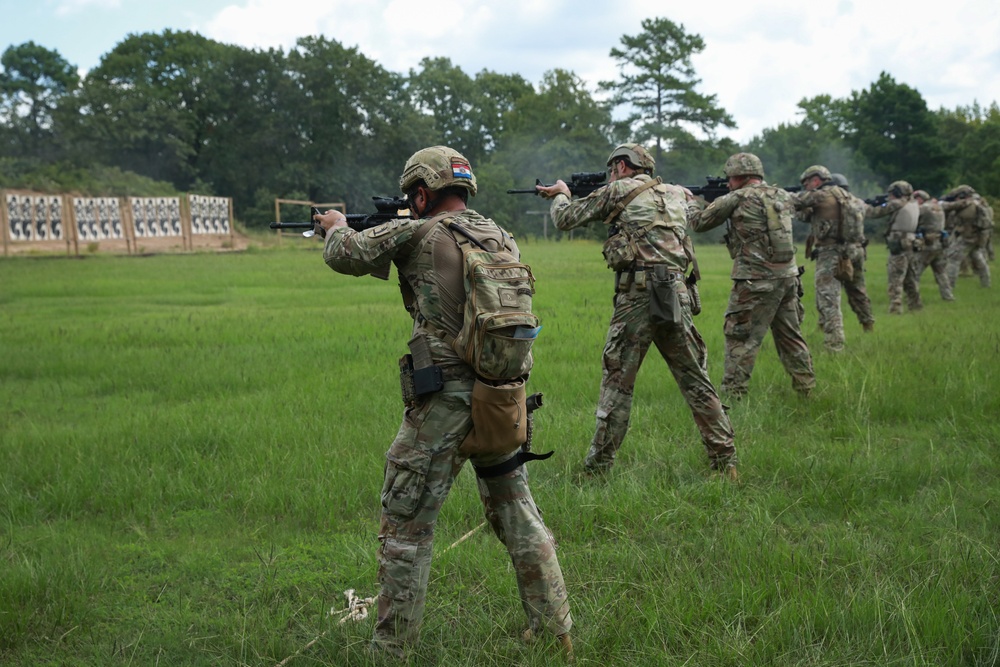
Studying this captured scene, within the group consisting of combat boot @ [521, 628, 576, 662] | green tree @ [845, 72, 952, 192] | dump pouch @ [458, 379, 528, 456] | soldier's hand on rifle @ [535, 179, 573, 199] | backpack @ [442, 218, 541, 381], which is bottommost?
combat boot @ [521, 628, 576, 662]

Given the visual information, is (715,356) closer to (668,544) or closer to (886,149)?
(668,544)

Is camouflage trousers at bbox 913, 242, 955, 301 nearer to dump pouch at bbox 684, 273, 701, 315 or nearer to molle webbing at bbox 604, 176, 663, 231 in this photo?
dump pouch at bbox 684, 273, 701, 315

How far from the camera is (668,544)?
5090 millimetres

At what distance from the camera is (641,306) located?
6258 millimetres

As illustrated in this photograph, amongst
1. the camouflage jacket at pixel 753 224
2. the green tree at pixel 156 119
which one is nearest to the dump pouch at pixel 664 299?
the camouflage jacket at pixel 753 224

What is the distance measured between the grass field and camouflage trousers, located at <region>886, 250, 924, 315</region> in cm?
531

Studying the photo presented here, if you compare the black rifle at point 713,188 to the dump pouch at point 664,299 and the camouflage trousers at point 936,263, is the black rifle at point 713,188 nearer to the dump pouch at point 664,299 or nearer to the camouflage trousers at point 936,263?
the dump pouch at point 664,299

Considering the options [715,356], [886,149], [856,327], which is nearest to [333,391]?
[715,356]

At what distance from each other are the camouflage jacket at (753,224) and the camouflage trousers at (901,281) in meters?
8.28

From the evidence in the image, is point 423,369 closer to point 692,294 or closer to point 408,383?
point 408,383

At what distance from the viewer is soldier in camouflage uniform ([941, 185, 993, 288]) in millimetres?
19562

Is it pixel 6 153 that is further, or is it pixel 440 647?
pixel 6 153

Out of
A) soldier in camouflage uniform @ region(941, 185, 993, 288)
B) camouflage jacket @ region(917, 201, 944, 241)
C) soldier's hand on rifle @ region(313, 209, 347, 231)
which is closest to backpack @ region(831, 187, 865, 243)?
camouflage jacket @ region(917, 201, 944, 241)

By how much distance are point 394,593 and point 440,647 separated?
415 millimetres
